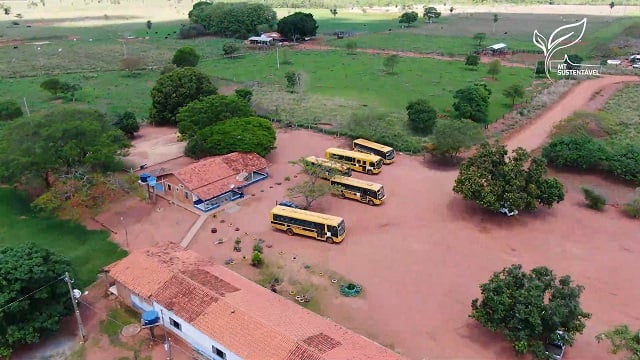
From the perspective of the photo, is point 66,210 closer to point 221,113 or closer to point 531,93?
point 221,113

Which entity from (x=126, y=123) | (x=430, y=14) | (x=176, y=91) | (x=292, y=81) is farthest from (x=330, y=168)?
(x=430, y=14)

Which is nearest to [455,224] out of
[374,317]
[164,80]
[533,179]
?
[533,179]

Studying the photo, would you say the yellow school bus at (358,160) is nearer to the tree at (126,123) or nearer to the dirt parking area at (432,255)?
the dirt parking area at (432,255)

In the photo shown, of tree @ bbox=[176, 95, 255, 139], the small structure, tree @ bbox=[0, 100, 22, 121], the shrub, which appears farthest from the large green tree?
the small structure

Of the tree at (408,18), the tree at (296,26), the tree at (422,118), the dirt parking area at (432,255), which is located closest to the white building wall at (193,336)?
the dirt parking area at (432,255)

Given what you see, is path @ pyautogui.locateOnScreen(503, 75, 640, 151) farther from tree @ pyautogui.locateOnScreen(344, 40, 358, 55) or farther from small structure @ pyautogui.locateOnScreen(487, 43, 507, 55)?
tree @ pyautogui.locateOnScreen(344, 40, 358, 55)

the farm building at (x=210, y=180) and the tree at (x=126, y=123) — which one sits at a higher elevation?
the tree at (x=126, y=123)

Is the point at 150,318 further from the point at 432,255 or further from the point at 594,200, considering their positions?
the point at 594,200
